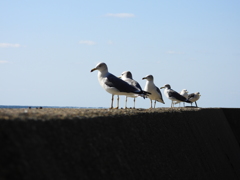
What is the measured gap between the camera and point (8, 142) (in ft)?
12.8

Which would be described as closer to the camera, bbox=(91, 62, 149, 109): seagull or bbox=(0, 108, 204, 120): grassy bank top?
bbox=(0, 108, 204, 120): grassy bank top

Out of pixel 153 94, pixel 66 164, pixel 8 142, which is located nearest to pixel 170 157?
pixel 66 164

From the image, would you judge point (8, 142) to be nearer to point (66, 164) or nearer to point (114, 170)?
point (66, 164)

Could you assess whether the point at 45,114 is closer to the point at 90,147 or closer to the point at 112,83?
the point at 90,147

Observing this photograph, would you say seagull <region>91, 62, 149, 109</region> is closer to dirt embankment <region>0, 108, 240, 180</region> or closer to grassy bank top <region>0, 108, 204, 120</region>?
dirt embankment <region>0, 108, 240, 180</region>

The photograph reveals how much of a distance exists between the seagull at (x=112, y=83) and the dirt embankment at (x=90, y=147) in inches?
122

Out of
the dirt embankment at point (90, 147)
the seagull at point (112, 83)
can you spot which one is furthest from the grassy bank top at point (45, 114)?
the seagull at point (112, 83)

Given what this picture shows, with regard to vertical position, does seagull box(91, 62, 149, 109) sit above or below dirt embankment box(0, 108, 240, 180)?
above

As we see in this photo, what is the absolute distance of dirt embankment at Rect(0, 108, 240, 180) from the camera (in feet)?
13.0

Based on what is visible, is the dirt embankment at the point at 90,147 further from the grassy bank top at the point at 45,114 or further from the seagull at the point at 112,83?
the seagull at the point at 112,83

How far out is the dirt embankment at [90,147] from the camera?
13.0ft

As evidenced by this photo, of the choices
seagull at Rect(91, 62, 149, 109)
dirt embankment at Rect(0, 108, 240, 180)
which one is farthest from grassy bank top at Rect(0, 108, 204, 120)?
seagull at Rect(91, 62, 149, 109)

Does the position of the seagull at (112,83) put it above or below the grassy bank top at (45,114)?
above

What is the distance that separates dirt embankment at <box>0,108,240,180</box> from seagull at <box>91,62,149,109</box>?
10.2ft
